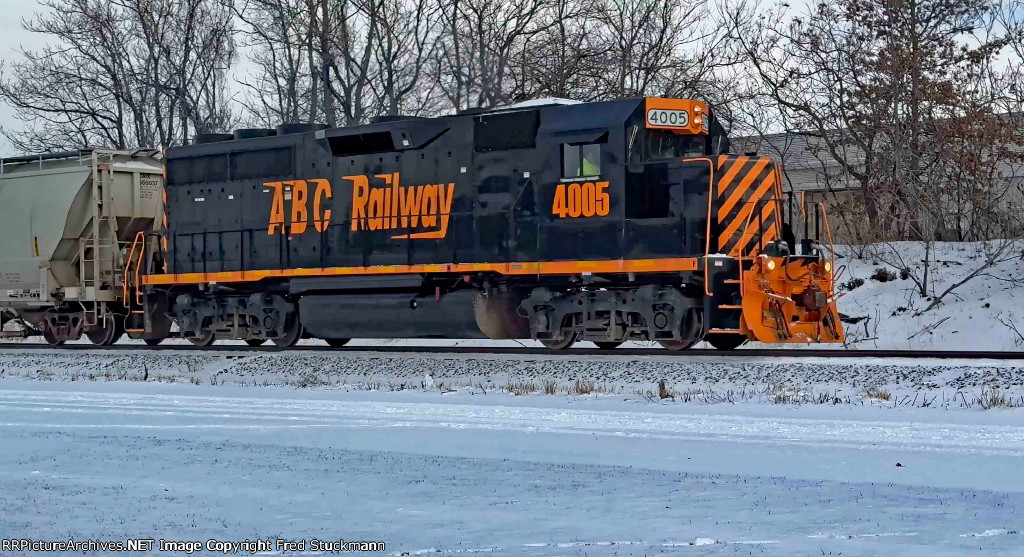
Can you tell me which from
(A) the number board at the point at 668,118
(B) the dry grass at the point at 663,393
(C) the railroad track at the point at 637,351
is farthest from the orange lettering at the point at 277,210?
(B) the dry grass at the point at 663,393

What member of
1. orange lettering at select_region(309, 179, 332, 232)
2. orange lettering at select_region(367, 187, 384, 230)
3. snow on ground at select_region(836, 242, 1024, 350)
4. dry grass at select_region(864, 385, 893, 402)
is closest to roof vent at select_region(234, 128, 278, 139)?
orange lettering at select_region(309, 179, 332, 232)

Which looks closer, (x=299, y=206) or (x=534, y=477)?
(x=534, y=477)

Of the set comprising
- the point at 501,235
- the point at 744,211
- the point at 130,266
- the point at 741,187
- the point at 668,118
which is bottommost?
the point at 130,266

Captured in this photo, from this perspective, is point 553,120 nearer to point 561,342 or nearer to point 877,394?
point 561,342

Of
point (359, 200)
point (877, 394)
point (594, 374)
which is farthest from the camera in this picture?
point (359, 200)

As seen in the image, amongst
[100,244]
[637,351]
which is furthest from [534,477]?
[100,244]

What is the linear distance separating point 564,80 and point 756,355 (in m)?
14.6

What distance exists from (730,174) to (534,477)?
861cm

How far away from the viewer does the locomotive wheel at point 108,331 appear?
20891mm

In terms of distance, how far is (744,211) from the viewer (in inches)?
595

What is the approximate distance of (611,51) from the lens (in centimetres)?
2833

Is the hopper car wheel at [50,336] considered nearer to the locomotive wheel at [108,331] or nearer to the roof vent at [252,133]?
the locomotive wheel at [108,331]

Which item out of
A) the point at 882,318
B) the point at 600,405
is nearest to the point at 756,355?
the point at 600,405

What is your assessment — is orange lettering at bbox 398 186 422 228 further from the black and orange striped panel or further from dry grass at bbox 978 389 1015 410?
dry grass at bbox 978 389 1015 410
